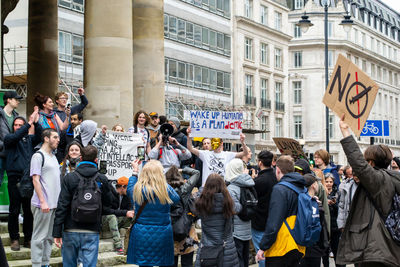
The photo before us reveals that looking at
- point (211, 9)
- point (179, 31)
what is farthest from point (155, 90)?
point (211, 9)

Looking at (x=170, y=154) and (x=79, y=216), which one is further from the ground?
(x=170, y=154)

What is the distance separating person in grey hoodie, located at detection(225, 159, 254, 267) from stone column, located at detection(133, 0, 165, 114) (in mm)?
8784

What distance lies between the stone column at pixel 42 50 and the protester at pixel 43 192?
12.0 meters

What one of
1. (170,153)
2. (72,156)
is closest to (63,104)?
(170,153)

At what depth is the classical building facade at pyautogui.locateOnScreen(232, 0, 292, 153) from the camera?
205 feet

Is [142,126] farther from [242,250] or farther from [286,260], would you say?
[286,260]

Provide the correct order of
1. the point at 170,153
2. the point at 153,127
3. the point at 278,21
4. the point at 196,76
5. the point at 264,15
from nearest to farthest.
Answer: the point at 170,153, the point at 153,127, the point at 196,76, the point at 264,15, the point at 278,21

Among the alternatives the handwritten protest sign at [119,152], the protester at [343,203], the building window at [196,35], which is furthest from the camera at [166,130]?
the building window at [196,35]

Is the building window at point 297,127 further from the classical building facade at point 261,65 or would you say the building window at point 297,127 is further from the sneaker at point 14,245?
the sneaker at point 14,245

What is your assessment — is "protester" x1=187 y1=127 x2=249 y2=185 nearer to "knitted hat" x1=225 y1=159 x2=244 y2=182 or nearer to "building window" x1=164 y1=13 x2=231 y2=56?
"knitted hat" x1=225 y1=159 x2=244 y2=182

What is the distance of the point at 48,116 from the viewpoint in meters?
12.6

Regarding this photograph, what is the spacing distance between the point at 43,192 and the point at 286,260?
3574 millimetres

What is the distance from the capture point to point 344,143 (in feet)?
23.7

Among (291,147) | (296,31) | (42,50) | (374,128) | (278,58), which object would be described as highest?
(296,31)
